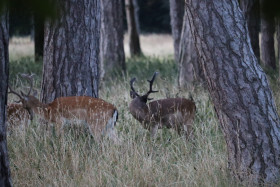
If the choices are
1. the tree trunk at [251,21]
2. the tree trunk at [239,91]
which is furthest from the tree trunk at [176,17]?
the tree trunk at [239,91]

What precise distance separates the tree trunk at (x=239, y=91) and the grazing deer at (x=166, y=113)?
6.83 ft

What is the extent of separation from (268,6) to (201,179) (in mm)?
3133

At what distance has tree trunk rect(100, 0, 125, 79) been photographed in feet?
44.9

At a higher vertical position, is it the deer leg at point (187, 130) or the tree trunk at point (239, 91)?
the tree trunk at point (239, 91)

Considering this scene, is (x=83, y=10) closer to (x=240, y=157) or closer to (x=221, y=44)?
(x=221, y=44)

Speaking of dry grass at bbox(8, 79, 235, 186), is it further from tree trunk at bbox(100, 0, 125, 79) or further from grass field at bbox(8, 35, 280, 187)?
tree trunk at bbox(100, 0, 125, 79)

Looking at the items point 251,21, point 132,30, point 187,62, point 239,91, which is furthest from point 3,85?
point 132,30

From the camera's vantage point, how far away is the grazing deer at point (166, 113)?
259 inches


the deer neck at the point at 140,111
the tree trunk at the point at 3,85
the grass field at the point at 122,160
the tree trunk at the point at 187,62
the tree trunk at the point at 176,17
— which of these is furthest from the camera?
the tree trunk at the point at 176,17

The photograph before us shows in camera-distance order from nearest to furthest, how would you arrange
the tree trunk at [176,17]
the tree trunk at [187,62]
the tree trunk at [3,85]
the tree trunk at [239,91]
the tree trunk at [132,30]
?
the tree trunk at [3,85] → the tree trunk at [239,91] → the tree trunk at [187,62] → the tree trunk at [176,17] → the tree trunk at [132,30]

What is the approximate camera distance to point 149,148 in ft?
17.9

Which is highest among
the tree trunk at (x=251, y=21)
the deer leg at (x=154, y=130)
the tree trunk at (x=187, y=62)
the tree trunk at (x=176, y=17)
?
the tree trunk at (x=176, y=17)

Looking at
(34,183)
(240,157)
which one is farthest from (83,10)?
(240,157)

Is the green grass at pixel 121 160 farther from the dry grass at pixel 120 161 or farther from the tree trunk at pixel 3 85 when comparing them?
the tree trunk at pixel 3 85
